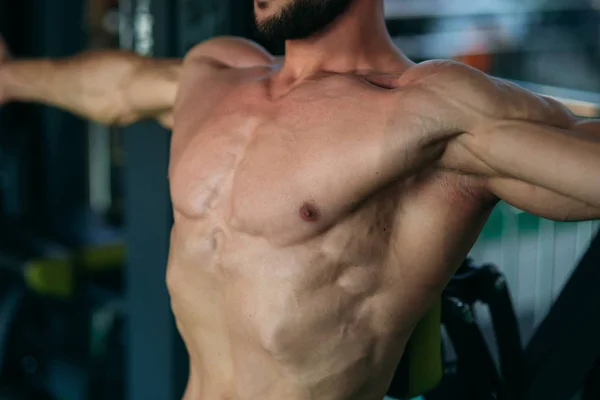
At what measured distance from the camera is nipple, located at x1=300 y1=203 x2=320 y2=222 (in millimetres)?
963

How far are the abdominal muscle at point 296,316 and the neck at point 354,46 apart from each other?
0.25 meters

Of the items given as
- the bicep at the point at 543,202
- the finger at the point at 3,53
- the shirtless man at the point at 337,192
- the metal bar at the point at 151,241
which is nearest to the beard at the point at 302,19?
the shirtless man at the point at 337,192

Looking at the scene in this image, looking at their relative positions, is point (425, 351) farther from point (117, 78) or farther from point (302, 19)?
point (117, 78)

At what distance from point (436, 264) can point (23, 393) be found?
2.00 m

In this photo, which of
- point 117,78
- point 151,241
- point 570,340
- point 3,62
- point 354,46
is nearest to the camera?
point 354,46

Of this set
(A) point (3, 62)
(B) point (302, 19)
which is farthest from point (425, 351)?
(A) point (3, 62)

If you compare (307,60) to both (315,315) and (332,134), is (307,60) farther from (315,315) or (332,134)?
(315,315)

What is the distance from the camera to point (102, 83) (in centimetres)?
139

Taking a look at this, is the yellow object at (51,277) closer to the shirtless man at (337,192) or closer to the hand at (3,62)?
the hand at (3,62)

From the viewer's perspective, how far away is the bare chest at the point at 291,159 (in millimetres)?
934

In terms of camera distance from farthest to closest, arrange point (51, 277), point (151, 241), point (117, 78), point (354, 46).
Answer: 1. point (51, 277)
2. point (151, 241)
3. point (117, 78)
4. point (354, 46)

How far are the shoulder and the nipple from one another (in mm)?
373

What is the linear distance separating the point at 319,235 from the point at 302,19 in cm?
29

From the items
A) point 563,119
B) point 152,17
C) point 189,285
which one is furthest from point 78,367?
point 563,119
